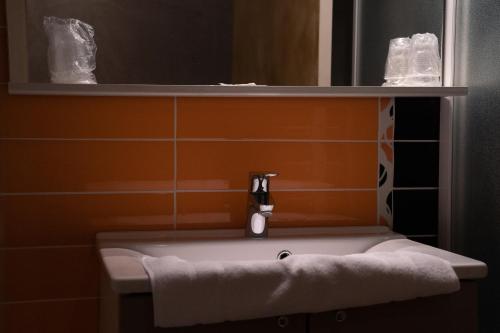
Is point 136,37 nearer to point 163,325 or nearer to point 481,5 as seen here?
point 163,325

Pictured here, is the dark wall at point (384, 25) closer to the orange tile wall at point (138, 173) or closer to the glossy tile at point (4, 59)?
the orange tile wall at point (138, 173)

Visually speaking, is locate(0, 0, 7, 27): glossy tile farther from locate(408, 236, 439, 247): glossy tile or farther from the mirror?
locate(408, 236, 439, 247): glossy tile

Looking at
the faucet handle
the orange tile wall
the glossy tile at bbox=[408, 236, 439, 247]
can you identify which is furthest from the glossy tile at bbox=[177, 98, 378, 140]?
the glossy tile at bbox=[408, 236, 439, 247]

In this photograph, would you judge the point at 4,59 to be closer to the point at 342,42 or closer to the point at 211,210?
the point at 211,210

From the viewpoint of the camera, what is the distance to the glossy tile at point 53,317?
142 centimetres

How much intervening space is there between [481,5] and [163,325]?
1003mm

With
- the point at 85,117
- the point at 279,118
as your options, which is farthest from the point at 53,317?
the point at 279,118

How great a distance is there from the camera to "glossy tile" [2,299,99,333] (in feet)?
4.67

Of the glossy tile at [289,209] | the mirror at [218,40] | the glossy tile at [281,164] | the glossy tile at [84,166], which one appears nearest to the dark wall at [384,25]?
the mirror at [218,40]

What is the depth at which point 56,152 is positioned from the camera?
56.2 inches

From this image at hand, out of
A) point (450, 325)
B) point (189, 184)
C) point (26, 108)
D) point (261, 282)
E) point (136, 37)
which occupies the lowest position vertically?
point (450, 325)

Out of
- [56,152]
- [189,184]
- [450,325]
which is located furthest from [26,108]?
[450,325]

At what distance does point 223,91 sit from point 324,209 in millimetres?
365

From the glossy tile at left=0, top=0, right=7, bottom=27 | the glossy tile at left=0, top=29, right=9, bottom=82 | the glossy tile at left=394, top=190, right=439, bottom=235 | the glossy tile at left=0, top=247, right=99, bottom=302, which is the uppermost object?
the glossy tile at left=0, top=0, right=7, bottom=27
